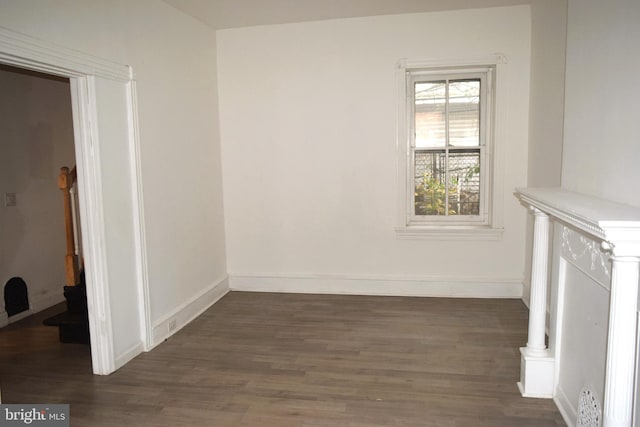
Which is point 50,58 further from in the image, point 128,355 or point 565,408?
point 565,408

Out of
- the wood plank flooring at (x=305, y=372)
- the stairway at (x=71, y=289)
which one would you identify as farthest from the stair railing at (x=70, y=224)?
the wood plank flooring at (x=305, y=372)

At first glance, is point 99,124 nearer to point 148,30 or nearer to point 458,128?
point 148,30

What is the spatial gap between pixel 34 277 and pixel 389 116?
3942mm

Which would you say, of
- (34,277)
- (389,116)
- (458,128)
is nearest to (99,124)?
(34,277)

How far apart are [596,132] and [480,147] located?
2516 millimetres

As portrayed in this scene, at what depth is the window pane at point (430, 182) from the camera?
4934 millimetres

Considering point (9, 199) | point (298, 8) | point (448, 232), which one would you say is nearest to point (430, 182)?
point (448, 232)

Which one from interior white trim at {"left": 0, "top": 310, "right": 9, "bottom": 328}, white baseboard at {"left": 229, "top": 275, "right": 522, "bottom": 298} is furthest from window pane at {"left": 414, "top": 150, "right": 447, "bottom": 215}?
interior white trim at {"left": 0, "top": 310, "right": 9, "bottom": 328}

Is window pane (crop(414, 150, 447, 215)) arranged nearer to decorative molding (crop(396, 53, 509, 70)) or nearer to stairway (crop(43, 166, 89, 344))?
decorative molding (crop(396, 53, 509, 70))

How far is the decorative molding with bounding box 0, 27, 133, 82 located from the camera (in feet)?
8.23

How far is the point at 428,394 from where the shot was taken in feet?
9.74

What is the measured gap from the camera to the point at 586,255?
2.33 m

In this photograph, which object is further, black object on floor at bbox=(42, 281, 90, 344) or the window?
the window

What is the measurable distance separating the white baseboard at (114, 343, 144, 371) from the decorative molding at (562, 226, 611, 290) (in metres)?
3.08
